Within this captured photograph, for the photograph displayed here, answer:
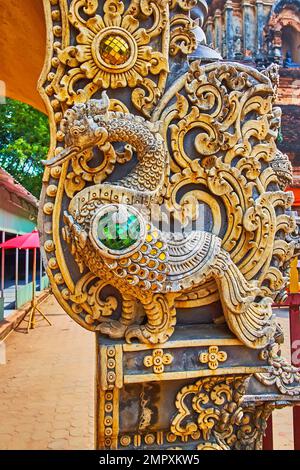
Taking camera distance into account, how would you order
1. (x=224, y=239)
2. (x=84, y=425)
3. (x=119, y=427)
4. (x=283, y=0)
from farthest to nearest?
(x=283, y=0) < (x=84, y=425) < (x=224, y=239) < (x=119, y=427)

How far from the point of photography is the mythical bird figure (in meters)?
1.29

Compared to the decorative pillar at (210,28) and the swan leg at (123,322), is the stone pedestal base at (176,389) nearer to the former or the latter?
the swan leg at (123,322)

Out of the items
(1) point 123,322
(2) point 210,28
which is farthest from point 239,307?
(2) point 210,28

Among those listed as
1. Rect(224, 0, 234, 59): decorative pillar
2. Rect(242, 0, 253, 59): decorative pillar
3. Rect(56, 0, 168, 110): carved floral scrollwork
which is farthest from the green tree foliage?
Rect(56, 0, 168, 110): carved floral scrollwork

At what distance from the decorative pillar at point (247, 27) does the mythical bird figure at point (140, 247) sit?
669 inches

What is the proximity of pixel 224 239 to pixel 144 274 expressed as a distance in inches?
16.7

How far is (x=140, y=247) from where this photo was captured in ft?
4.21

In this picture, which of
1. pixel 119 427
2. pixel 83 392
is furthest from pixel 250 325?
pixel 83 392

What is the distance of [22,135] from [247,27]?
10907 mm

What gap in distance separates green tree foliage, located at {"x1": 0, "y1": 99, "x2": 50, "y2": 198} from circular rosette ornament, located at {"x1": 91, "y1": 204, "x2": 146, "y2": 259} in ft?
34.8

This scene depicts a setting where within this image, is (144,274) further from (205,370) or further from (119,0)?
(119,0)

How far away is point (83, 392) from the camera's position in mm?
4590

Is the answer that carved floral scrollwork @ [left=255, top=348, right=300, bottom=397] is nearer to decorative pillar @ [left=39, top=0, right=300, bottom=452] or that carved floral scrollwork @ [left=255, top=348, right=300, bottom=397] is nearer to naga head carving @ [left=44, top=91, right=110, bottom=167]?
decorative pillar @ [left=39, top=0, right=300, bottom=452]

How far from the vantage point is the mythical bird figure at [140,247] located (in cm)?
129
